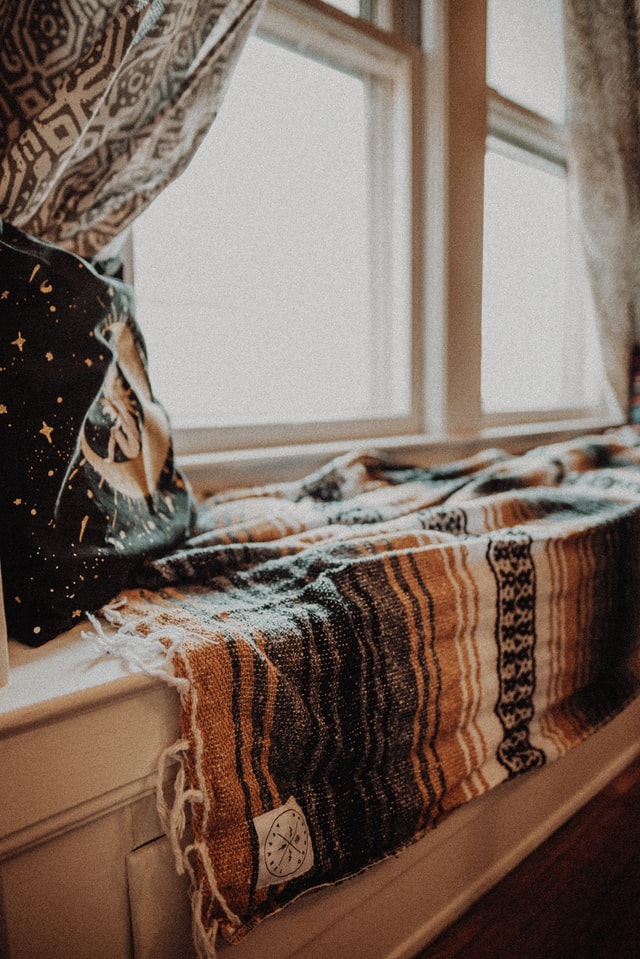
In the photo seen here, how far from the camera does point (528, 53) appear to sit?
1749 millimetres

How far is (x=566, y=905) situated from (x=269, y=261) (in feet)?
4.34

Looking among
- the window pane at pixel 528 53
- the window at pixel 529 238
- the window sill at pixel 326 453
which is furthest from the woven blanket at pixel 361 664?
the window pane at pixel 528 53

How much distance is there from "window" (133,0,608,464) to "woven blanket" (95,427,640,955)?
441mm

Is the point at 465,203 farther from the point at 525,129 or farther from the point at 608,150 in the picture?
the point at 608,150

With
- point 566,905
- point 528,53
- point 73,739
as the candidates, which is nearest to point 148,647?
point 73,739

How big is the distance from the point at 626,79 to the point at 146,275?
164 centimetres

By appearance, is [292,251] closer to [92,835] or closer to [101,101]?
[101,101]

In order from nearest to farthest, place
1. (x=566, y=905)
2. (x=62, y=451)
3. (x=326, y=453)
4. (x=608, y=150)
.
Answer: (x=62, y=451) < (x=566, y=905) < (x=326, y=453) < (x=608, y=150)

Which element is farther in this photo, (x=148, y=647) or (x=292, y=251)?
(x=292, y=251)

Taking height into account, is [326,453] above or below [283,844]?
above

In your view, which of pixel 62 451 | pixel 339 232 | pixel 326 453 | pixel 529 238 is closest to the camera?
pixel 62 451

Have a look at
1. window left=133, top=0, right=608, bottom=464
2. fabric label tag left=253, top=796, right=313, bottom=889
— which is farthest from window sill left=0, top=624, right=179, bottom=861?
window left=133, top=0, right=608, bottom=464

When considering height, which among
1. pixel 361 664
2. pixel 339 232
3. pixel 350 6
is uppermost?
pixel 350 6

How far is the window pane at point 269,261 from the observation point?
1181mm
